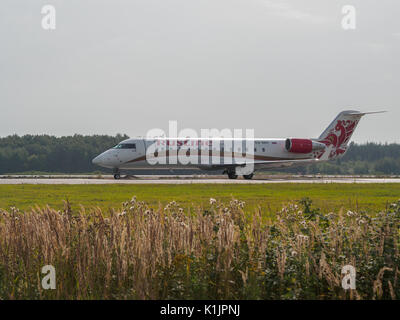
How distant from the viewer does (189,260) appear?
26.6 feet

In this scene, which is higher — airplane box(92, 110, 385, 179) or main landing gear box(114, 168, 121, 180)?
airplane box(92, 110, 385, 179)

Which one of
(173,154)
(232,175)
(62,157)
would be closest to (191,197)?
(173,154)

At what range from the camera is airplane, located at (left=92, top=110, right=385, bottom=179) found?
154 feet

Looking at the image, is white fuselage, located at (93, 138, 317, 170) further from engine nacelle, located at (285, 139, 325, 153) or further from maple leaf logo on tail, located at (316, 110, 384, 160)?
maple leaf logo on tail, located at (316, 110, 384, 160)

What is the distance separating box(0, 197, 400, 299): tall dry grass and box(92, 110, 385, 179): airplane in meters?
37.8

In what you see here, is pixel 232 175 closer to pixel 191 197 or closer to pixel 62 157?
pixel 191 197

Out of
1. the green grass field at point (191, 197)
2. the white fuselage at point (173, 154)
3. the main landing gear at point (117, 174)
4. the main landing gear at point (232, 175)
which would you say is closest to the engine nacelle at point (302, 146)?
the white fuselage at point (173, 154)

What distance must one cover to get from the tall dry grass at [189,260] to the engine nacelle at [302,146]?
43.0 m

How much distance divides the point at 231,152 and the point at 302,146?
25.5 ft

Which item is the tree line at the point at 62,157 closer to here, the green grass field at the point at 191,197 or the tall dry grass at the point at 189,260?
the green grass field at the point at 191,197

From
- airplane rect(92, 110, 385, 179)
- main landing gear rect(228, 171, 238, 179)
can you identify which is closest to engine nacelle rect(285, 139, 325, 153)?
airplane rect(92, 110, 385, 179)

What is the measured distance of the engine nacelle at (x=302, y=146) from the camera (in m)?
51.7
